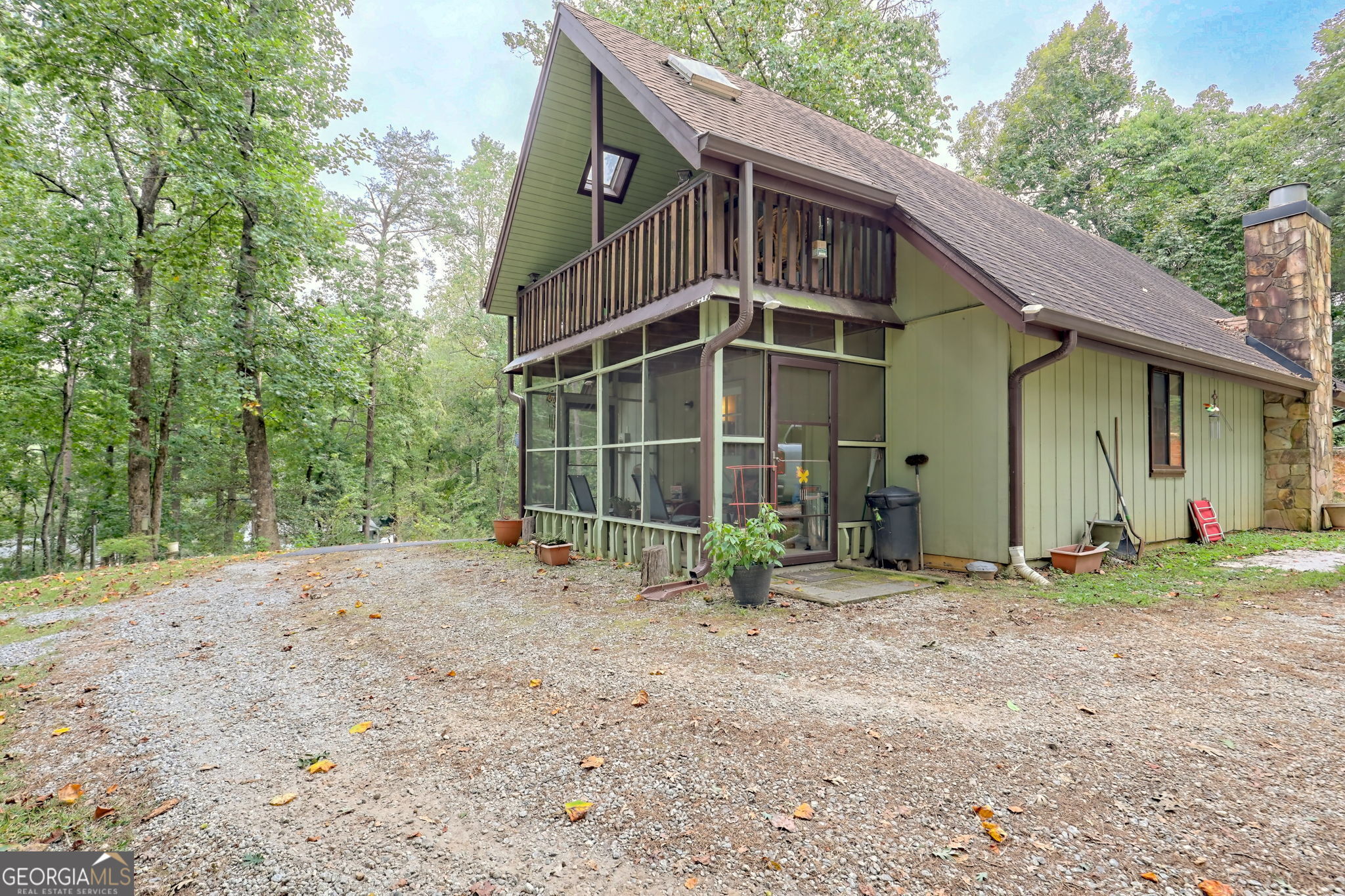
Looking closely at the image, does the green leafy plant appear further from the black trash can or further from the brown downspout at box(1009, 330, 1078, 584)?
the brown downspout at box(1009, 330, 1078, 584)

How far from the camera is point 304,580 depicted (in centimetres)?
678

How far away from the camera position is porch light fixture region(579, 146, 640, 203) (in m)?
8.87

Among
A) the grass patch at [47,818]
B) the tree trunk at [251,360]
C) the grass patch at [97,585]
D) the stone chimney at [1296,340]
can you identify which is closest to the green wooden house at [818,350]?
the stone chimney at [1296,340]

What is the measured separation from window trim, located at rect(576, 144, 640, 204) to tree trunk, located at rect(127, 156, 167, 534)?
850 cm

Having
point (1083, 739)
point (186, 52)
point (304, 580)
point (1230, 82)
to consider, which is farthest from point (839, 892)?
point (1230, 82)

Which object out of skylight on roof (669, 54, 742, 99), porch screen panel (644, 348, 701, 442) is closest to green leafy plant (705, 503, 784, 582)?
porch screen panel (644, 348, 701, 442)

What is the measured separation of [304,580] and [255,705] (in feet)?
13.8

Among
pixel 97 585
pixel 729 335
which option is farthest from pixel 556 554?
pixel 97 585

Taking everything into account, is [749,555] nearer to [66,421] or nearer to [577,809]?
[577,809]

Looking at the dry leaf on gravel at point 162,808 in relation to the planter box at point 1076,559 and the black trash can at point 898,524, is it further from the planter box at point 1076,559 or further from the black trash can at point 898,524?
the planter box at point 1076,559

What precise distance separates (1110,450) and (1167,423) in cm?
180

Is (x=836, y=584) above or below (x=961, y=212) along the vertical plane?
below

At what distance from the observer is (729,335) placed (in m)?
5.43

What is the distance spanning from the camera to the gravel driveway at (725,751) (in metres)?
1.76
